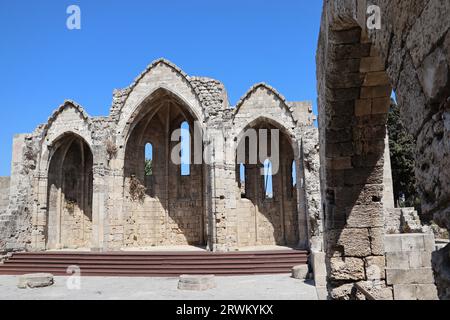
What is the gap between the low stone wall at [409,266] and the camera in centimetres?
678

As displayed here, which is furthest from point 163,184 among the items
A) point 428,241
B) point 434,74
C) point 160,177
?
point 434,74

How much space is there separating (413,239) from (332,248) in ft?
7.95

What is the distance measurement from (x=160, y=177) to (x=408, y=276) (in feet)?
48.9

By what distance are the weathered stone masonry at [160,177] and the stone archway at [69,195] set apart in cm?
5

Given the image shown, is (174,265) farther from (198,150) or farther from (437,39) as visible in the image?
(437,39)

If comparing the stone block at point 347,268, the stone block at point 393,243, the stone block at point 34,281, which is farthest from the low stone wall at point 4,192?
the stone block at point 393,243

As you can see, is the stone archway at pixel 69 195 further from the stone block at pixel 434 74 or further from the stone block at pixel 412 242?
the stone block at pixel 434 74

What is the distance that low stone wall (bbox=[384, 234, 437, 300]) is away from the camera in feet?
22.2

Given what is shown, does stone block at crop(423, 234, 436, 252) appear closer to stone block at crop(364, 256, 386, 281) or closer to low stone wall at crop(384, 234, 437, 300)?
low stone wall at crop(384, 234, 437, 300)

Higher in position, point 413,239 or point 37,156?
point 37,156

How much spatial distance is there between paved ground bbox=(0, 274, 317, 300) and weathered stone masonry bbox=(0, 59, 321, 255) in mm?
4181

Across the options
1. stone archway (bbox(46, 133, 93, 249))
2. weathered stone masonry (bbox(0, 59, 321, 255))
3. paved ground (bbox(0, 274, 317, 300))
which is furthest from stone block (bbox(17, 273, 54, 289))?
stone archway (bbox(46, 133, 93, 249))
